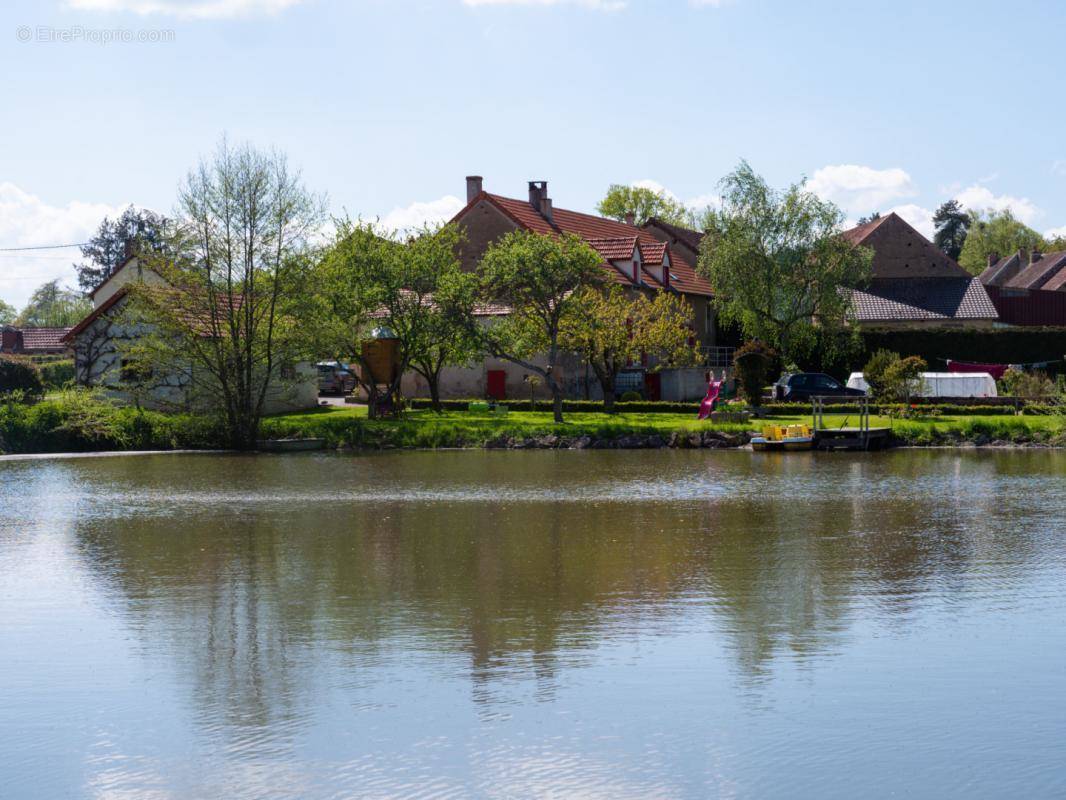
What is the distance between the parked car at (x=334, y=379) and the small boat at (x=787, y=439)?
27377 millimetres

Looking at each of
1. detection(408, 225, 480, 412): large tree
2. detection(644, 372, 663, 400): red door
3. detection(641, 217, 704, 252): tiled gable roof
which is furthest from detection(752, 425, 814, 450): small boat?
detection(641, 217, 704, 252): tiled gable roof

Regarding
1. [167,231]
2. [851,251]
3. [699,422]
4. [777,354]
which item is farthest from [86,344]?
[851,251]

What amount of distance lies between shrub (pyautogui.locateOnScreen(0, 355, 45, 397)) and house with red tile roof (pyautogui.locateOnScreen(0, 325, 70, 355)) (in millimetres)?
40280

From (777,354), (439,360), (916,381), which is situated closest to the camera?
(916,381)

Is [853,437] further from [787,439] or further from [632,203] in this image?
[632,203]

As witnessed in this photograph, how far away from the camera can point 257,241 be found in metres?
42.5

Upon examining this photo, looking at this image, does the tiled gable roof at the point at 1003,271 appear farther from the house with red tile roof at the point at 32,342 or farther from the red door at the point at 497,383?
the house with red tile roof at the point at 32,342

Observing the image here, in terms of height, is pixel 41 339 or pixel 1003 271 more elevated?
pixel 1003 271

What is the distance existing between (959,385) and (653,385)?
13.1 meters

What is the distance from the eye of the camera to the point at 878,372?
4656cm

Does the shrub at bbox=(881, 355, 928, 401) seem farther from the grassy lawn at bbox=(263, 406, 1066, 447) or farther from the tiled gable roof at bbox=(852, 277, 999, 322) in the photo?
the tiled gable roof at bbox=(852, 277, 999, 322)

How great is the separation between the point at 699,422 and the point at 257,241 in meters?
17.4

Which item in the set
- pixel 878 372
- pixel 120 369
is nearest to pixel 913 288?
pixel 878 372

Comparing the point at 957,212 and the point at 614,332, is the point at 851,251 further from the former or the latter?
the point at 957,212
